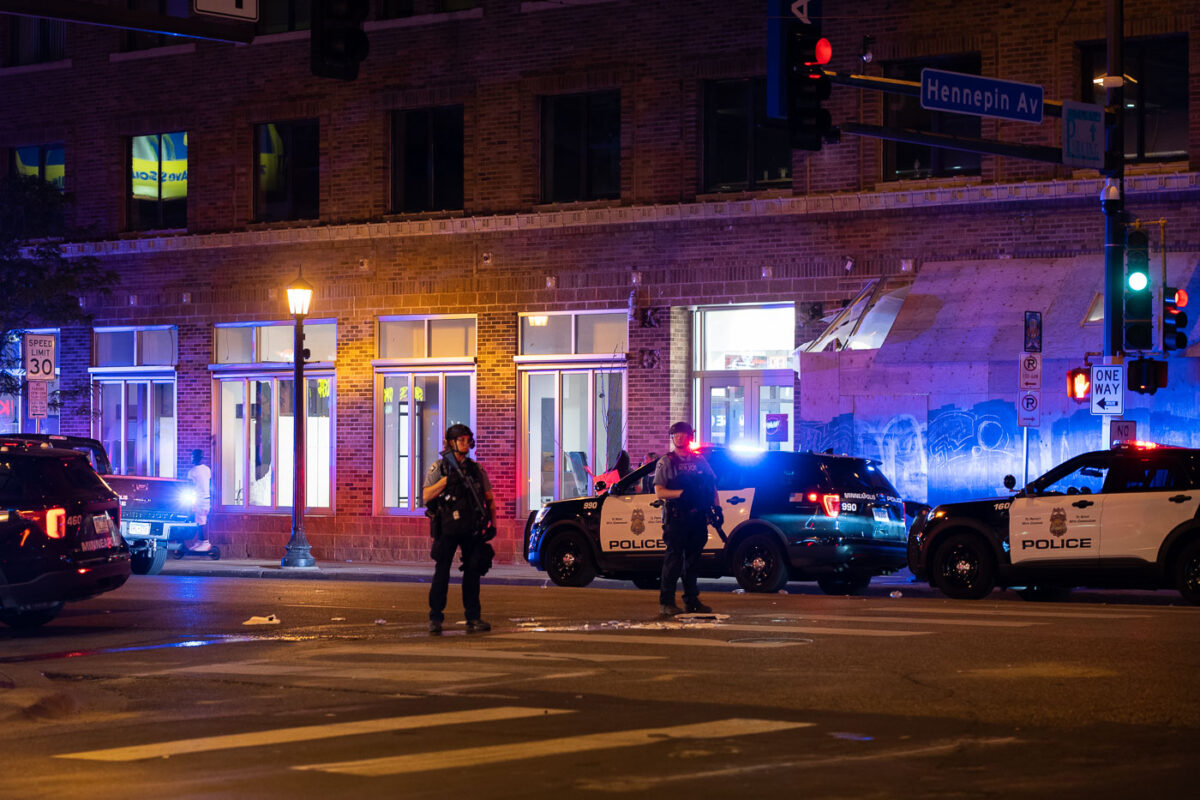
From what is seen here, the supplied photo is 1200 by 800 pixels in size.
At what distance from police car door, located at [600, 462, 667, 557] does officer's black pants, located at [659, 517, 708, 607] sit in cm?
470

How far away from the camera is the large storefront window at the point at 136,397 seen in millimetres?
34375

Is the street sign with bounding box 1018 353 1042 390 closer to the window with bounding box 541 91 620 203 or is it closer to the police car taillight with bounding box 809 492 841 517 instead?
the police car taillight with bounding box 809 492 841 517

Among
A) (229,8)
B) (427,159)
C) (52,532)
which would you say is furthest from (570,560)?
(427,159)

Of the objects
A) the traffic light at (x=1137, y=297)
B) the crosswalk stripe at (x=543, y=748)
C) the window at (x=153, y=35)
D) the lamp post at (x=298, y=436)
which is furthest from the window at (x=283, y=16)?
the crosswalk stripe at (x=543, y=748)

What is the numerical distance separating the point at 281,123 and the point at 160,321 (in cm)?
447

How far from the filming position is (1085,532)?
18688 mm

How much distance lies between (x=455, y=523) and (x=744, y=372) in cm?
1415

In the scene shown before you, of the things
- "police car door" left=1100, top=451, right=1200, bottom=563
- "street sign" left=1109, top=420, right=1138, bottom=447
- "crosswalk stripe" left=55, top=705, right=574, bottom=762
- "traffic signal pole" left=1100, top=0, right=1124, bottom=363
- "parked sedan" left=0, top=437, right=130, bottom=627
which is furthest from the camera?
"street sign" left=1109, top=420, right=1138, bottom=447

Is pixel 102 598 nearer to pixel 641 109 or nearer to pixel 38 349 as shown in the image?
pixel 38 349

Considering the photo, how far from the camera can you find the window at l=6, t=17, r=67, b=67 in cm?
3541

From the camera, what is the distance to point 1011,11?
26.6 m

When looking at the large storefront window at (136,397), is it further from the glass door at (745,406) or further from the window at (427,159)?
the glass door at (745,406)

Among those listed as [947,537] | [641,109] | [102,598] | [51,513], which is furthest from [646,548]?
[641,109]

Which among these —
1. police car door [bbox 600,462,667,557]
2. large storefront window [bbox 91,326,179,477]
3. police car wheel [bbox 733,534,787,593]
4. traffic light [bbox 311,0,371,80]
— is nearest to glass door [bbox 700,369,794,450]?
police car door [bbox 600,462,667,557]
